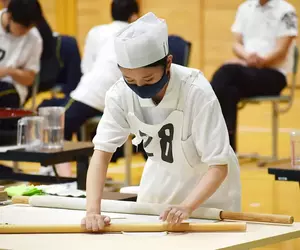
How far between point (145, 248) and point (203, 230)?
0.31m

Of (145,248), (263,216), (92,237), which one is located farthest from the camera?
(263,216)

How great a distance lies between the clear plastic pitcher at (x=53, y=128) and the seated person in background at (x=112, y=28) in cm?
134

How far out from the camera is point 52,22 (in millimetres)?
10555

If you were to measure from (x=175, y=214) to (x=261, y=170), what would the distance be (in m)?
4.03

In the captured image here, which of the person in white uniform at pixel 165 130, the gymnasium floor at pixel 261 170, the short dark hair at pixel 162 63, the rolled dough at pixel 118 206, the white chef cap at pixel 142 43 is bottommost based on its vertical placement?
the gymnasium floor at pixel 261 170

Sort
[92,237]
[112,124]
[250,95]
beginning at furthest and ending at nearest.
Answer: [250,95], [112,124], [92,237]

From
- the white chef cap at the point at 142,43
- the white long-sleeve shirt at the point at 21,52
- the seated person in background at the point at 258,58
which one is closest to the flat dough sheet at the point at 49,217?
the white chef cap at the point at 142,43

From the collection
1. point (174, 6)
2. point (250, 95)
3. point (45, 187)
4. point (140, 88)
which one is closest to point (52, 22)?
point (174, 6)

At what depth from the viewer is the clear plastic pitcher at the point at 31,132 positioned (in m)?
4.91

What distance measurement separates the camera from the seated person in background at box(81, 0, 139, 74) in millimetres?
6230

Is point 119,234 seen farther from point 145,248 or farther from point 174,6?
point 174,6

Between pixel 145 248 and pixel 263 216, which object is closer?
pixel 145 248

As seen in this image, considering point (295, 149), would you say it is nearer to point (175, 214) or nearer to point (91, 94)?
point (175, 214)

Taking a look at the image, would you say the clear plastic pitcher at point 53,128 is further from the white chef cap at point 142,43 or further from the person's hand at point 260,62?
the person's hand at point 260,62
